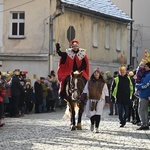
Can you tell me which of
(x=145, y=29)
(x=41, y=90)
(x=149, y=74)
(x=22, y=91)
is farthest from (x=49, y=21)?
(x=145, y=29)

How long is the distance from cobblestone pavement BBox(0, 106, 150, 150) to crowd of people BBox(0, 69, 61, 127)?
3.23 meters

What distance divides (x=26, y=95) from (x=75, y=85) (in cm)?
856

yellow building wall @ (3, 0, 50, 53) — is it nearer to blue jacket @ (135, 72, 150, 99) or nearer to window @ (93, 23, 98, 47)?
window @ (93, 23, 98, 47)

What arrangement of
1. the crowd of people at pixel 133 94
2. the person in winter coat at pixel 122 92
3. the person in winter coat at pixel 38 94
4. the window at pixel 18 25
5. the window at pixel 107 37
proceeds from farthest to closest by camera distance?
the window at pixel 107 37 < the window at pixel 18 25 < the person in winter coat at pixel 38 94 < the person in winter coat at pixel 122 92 < the crowd of people at pixel 133 94

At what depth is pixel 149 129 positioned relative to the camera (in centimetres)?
1816

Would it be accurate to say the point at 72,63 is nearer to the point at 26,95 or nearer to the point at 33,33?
the point at 26,95

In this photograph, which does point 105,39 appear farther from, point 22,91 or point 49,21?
point 22,91

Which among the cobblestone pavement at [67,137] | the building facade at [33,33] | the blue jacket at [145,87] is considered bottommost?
the cobblestone pavement at [67,137]

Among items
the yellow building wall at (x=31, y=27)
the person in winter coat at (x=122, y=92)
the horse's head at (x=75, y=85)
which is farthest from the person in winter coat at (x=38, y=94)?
the horse's head at (x=75, y=85)

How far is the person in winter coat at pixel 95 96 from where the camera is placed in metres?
17.1

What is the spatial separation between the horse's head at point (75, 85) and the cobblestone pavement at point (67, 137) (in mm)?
1015

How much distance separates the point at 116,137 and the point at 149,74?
260 centimetres

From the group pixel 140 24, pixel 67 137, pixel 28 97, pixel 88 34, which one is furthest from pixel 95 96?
pixel 140 24

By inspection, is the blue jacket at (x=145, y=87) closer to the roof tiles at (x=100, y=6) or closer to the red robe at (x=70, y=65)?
the red robe at (x=70, y=65)
